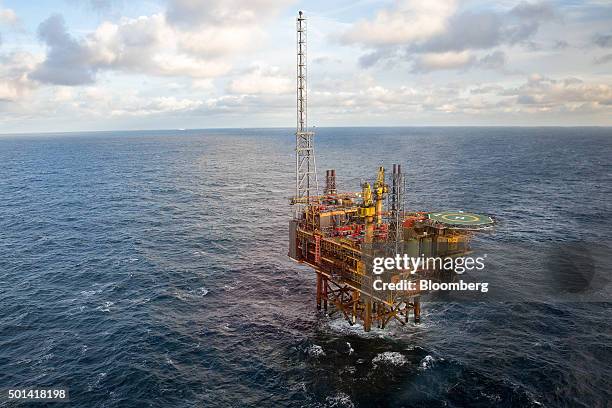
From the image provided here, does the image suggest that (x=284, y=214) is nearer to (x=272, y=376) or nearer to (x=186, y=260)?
(x=186, y=260)

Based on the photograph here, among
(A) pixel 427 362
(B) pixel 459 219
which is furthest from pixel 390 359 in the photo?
(B) pixel 459 219

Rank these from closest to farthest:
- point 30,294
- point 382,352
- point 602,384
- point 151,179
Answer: point 602,384 < point 382,352 < point 30,294 < point 151,179

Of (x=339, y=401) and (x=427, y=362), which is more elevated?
(x=427, y=362)

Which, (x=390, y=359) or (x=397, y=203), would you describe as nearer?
(x=390, y=359)

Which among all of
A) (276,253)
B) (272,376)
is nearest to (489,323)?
(272,376)

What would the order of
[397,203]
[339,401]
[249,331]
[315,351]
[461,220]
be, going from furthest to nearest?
[461,220]
[249,331]
[315,351]
[397,203]
[339,401]

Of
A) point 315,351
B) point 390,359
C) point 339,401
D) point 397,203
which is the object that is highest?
point 397,203

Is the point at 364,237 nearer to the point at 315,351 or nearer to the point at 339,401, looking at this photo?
the point at 315,351
